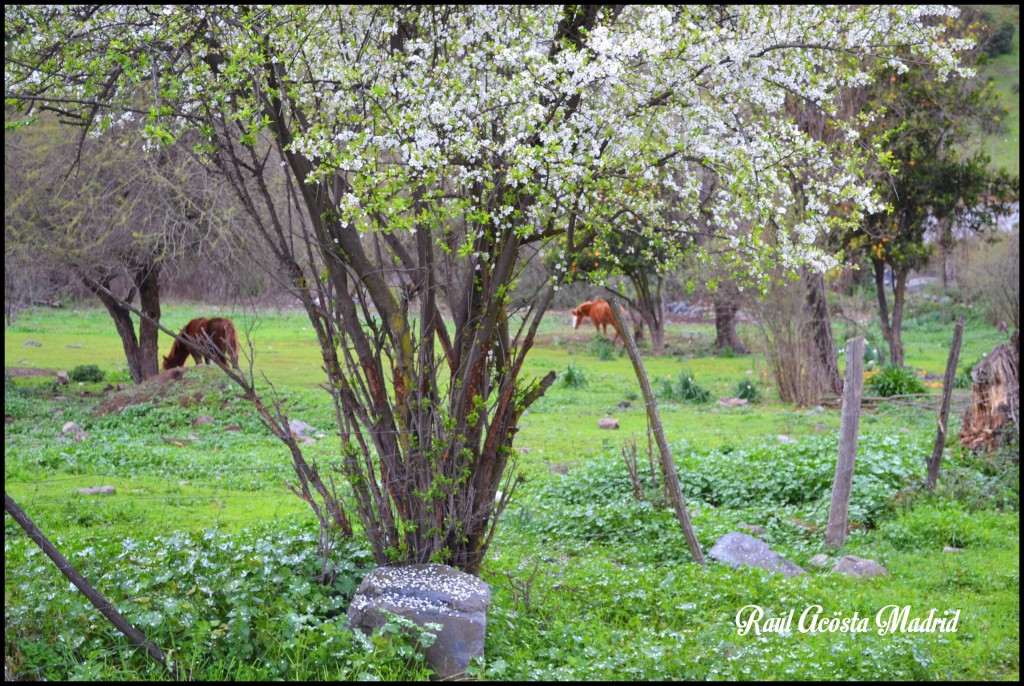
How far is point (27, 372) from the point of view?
19844 mm

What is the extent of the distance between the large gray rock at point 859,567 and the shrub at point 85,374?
1671cm

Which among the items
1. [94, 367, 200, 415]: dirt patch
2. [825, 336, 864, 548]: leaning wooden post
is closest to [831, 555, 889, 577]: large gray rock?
[825, 336, 864, 548]: leaning wooden post

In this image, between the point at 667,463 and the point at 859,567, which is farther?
the point at 667,463

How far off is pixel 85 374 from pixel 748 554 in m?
16.2

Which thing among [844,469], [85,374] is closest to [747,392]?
[844,469]

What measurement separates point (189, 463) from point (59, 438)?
9.21 ft

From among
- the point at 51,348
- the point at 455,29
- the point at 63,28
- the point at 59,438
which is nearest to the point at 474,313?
the point at 455,29

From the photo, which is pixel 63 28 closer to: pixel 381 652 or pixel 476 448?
pixel 476 448

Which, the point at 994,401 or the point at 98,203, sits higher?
the point at 98,203

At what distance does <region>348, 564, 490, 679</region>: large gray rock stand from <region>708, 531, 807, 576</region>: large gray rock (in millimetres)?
2952

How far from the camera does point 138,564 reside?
577cm

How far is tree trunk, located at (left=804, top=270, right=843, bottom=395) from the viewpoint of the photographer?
1798 cm
